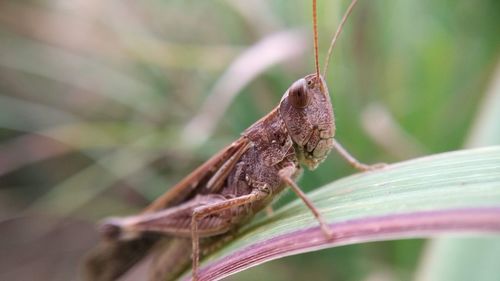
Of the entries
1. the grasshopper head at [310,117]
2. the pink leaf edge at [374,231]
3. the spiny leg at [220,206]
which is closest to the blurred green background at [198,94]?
the grasshopper head at [310,117]

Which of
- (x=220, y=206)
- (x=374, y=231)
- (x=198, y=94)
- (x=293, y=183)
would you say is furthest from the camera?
(x=198, y=94)

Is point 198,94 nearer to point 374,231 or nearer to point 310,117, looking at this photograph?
point 310,117

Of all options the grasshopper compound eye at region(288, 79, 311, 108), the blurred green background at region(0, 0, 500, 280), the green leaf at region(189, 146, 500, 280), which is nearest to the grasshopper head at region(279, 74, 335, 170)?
the grasshopper compound eye at region(288, 79, 311, 108)

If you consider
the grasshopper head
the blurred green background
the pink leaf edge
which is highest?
the blurred green background

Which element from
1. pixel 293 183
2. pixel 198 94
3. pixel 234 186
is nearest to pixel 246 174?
pixel 234 186

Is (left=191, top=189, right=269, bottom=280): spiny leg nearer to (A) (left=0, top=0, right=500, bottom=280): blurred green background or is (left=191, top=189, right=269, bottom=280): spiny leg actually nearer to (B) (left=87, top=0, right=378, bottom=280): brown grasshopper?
(B) (left=87, top=0, right=378, bottom=280): brown grasshopper

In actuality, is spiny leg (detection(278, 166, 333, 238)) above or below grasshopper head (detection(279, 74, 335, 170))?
below

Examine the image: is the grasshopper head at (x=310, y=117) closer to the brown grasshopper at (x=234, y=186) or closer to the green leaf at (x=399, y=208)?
the brown grasshopper at (x=234, y=186)
